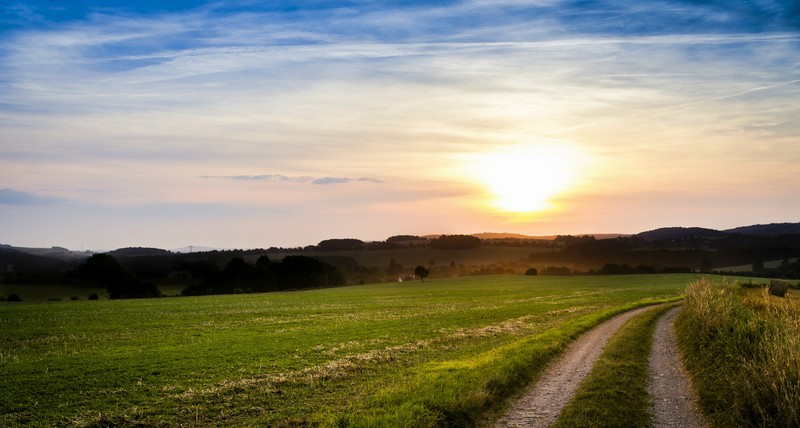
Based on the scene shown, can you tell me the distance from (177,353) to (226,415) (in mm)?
12891

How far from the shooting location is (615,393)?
53.4ft

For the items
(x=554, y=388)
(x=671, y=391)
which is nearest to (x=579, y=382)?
(x=554, y=388)

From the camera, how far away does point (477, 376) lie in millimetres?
18094

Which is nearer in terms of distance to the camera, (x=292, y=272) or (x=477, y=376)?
(x=477, y=376)

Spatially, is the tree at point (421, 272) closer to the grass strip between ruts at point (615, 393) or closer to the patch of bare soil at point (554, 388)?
the patch of bare soil at point (554, 388)

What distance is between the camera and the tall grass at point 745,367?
12.8 meters

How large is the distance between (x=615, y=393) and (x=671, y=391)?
84.2 inches

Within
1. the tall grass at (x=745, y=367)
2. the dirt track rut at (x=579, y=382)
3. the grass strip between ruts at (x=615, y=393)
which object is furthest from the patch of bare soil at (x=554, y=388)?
the tall grass at (x=745, y=367)

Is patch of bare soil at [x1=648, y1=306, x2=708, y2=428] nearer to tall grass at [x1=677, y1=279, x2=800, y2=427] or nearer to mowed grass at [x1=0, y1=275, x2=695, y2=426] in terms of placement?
tall grass at [x1=677, y1=279, x2=800, y2=427]

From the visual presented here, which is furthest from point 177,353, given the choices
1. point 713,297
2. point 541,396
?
point 713,297

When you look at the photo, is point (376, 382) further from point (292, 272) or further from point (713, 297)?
point (292, 272)

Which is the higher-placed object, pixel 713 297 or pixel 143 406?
pixel 713 297

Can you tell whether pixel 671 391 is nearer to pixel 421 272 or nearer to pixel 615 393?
pixel 615 393

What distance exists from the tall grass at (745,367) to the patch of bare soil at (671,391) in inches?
14.0
